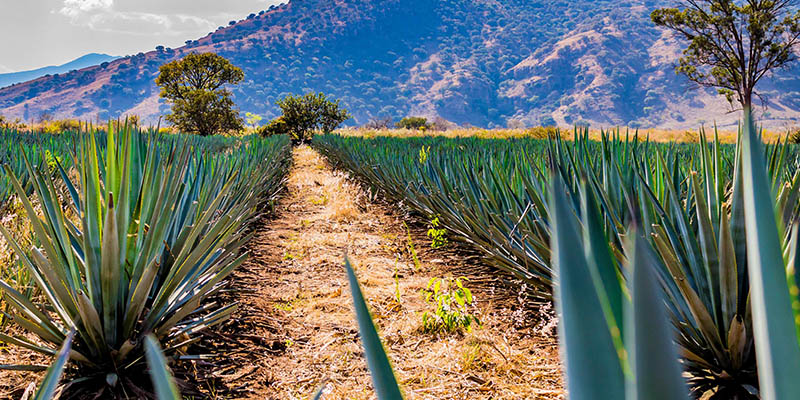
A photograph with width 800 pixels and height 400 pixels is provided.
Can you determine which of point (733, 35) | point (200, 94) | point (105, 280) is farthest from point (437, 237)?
point (200, 94)

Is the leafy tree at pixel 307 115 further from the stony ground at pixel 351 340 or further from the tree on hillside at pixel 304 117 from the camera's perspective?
the stony ground at pixel 351 340

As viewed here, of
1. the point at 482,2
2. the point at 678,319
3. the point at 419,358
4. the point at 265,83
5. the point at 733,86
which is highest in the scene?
the point at 482,2

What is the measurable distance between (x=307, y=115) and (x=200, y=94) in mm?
7406

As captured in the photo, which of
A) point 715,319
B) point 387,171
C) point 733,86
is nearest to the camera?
point 715,319

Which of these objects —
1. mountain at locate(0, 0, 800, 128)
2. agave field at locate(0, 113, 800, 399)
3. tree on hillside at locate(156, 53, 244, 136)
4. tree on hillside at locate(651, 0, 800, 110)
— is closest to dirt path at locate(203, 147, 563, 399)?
agave field at locate(0, 113, 800, 399)

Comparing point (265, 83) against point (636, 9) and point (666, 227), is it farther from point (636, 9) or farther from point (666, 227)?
point (666, 227)

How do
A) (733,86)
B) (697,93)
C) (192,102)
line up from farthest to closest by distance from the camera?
(697,93)
(192,102)
(733,86)

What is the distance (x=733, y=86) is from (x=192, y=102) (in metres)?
31.4

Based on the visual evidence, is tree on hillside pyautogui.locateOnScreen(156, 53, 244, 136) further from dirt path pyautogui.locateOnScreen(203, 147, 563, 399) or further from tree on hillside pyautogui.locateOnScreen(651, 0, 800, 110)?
dirt path pyautogui.locateOnScreen(203, 147, 563, 399)

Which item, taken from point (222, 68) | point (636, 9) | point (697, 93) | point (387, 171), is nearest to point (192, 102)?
point (222, 68)

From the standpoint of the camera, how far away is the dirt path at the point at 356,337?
186 centimetres

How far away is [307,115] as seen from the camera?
34438mm

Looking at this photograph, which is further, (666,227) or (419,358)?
(419,358)

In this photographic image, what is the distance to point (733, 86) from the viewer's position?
21938 millimetres
